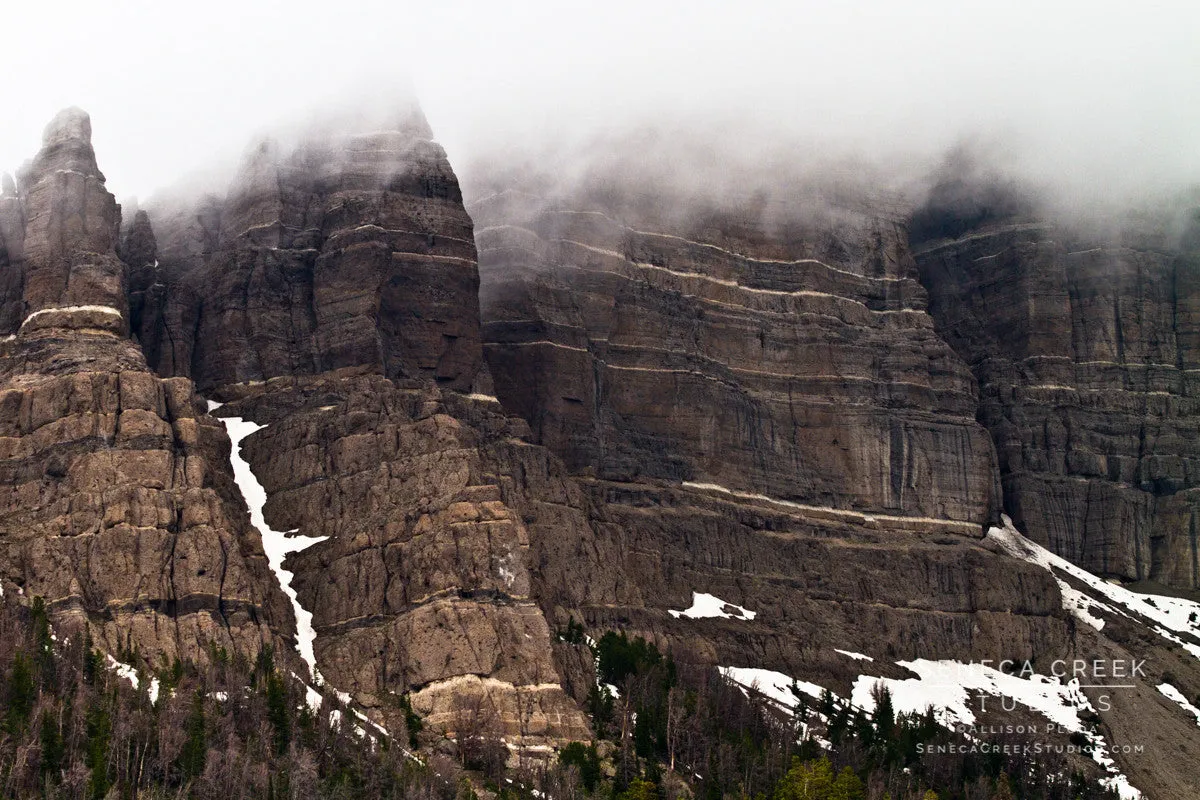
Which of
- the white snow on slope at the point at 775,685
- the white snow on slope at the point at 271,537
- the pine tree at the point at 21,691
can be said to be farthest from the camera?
the white snow on slope at the point at 775,685

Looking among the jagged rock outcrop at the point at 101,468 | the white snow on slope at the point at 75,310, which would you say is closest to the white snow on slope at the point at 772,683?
the jagged rock outcrop at the point at 101,468

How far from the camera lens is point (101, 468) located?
16850 cm

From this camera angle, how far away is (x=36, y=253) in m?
188

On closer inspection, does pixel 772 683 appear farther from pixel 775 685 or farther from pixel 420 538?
pixel 420 538

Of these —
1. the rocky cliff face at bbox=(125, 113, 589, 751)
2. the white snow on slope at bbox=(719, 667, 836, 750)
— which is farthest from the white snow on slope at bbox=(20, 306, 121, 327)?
the white snow on slope at bbox=(719, 667, 836, 750)

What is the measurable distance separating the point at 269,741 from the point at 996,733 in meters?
69.7

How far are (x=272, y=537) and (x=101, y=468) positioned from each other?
16.4m

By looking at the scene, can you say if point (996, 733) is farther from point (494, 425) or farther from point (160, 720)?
point (160, 720)

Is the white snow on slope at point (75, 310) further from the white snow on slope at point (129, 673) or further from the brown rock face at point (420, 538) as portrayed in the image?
the white snow on slope at point (129, 673)

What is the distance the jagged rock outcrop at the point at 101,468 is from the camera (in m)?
160

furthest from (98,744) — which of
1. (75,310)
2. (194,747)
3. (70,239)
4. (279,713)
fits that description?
(70,239)

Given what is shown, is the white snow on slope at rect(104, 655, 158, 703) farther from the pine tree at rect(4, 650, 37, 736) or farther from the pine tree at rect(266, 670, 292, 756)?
the pine tree at rect(266, 670, 292, 756)

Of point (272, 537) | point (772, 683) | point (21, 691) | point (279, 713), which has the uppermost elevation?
point (272, 537)

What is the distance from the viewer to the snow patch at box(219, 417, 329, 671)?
6644 inches
